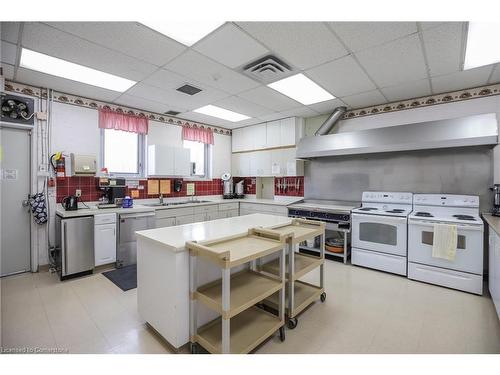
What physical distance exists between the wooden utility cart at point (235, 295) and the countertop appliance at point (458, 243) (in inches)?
86.9

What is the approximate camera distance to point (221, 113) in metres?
4.63

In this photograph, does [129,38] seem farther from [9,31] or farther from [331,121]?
[331,121]

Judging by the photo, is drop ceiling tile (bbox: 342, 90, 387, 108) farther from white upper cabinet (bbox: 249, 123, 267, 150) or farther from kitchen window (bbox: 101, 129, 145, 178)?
kitchen window (bbox: 101, 129, 145, 178)

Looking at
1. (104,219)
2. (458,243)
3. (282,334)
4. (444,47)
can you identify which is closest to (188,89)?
(104,219)

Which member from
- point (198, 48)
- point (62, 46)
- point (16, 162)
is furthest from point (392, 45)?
point (16, 162)

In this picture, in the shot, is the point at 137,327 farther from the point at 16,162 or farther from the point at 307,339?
the point at 16,162

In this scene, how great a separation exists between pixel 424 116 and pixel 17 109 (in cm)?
581

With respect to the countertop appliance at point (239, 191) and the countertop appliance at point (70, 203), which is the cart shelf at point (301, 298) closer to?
the countertop appliance at point (70, 203)

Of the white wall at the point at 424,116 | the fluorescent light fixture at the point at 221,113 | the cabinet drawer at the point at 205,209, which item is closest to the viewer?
the white wall at the point at 424,116

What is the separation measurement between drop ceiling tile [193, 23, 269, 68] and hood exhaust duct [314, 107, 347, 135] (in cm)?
223

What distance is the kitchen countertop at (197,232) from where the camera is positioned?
174cm

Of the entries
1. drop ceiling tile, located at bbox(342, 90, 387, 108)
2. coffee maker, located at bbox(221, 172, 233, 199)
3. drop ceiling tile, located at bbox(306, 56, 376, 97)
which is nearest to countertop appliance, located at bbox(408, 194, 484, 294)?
drop ceiling tile, located at bbox(342, 90, 387, 108)

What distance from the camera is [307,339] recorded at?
1.90m

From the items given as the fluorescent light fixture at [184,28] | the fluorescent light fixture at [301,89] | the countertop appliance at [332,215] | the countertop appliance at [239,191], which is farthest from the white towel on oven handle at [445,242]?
the countertop appliance at [239,191]
